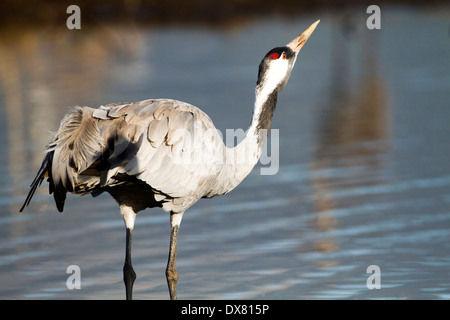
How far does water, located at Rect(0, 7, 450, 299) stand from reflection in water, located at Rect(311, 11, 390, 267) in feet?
0.11

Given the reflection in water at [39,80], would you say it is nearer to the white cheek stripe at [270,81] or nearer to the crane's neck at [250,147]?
the crane's neck at [250,147]

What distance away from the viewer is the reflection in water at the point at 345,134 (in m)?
8.92

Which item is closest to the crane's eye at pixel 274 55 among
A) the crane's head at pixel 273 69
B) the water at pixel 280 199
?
the crane's head at pixel 273 69

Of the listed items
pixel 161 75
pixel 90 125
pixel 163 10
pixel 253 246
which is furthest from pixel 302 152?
pixel 163 10

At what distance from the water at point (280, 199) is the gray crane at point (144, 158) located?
72cm

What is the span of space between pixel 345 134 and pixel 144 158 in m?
7.04

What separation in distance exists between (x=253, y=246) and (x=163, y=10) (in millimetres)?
26885

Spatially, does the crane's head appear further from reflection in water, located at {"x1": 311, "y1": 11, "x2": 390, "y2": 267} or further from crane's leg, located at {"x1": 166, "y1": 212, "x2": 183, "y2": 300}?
reflection in water, located at {"x1": 311, "y1": 11, "x2": 390, "y2": 267}

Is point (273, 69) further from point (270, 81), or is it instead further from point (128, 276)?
point (128, 276)

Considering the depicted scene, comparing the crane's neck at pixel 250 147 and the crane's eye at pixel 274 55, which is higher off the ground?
the crane's eye at pixel 274 55

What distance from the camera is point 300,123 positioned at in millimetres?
13320

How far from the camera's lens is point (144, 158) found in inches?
233

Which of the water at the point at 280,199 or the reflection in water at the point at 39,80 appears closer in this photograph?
the water at the point at 280,199
